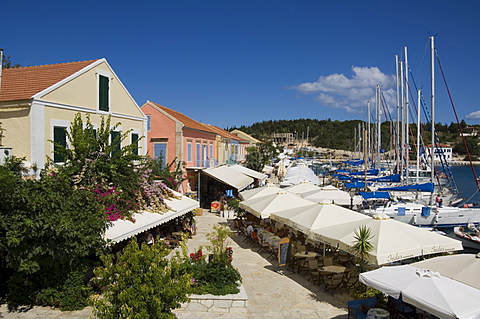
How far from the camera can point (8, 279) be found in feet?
32.0

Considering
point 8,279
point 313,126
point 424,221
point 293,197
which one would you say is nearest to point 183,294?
point 8,279

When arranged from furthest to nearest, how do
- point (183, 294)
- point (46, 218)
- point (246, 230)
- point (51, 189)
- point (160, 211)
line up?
point (246, 230), point (160, 211), point (51, 189), point (46, 218), point (183, 294)

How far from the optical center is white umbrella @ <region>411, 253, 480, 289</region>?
6701 millimetres

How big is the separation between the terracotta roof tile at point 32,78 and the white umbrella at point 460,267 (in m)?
12.1

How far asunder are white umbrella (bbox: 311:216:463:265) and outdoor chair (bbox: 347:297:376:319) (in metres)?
0.88

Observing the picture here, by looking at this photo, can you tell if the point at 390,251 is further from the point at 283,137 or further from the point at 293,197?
the point at 283,137

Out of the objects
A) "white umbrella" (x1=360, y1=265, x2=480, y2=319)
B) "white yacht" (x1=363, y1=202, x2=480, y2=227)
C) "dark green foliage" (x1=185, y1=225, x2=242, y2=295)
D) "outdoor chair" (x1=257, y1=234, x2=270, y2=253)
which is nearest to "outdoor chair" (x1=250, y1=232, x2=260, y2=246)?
→ "outdoor chair" (x1=257, y1=234, x2=270, y2=253)

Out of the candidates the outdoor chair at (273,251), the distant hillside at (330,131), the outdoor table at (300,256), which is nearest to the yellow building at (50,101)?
the outdoor chair at (273,251)

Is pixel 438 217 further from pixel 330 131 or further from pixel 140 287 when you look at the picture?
pixel 330 131

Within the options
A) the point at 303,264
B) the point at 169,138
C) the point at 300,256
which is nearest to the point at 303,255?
the point at 300,256

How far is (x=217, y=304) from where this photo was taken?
9.12 metres

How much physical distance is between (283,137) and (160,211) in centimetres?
14633

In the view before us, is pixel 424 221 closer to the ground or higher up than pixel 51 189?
closer to the ground

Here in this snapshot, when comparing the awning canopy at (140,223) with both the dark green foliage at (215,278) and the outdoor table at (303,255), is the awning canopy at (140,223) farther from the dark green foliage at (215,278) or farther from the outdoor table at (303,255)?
the outdoor table at (303,255)
